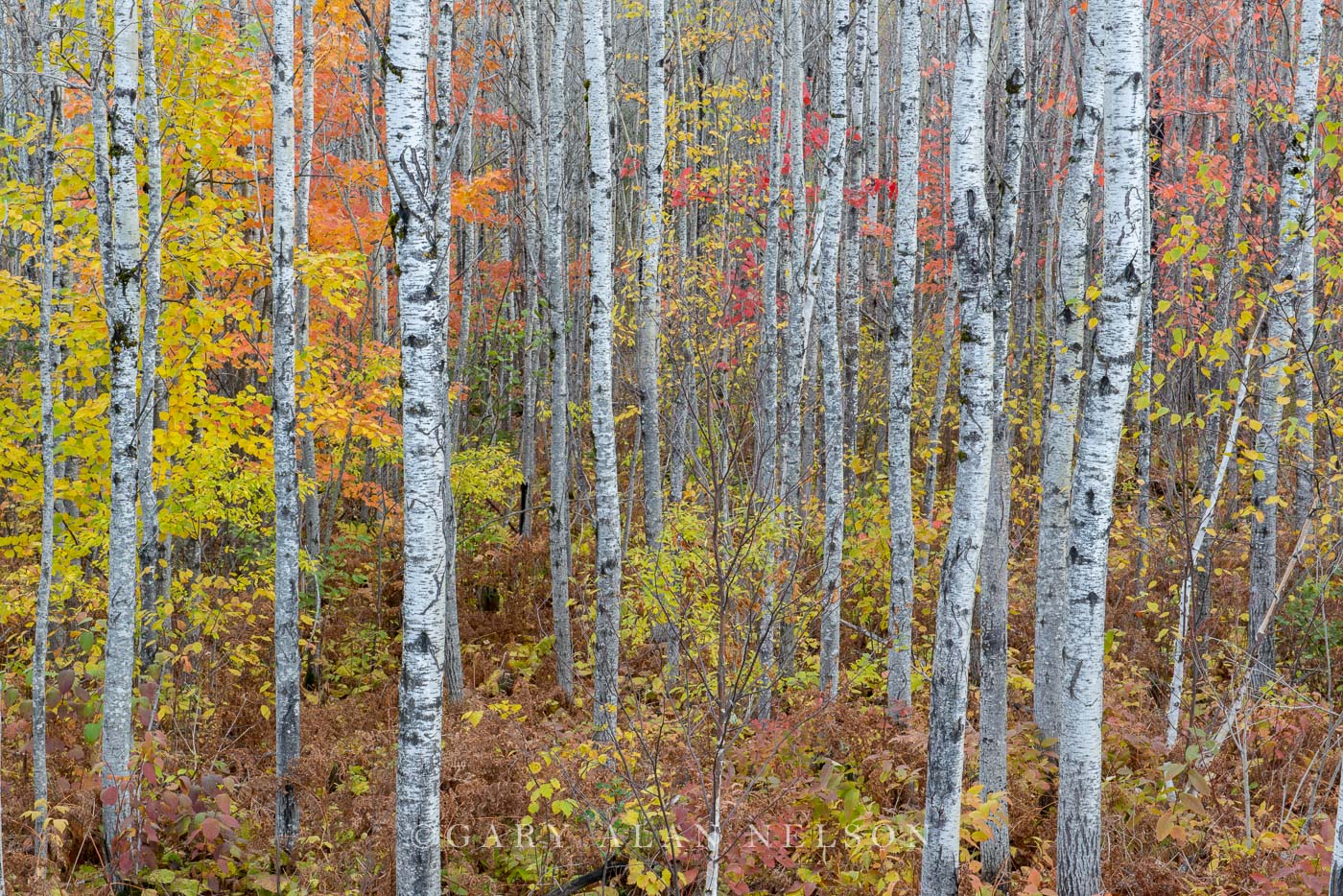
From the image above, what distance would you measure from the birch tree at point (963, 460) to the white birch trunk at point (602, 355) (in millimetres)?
2683

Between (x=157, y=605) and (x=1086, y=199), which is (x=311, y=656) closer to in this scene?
(x=157, y=605)

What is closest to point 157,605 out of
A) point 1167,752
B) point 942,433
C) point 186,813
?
point 186,813

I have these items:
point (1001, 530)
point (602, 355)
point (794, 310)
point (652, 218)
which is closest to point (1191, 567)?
point (1001, 530)

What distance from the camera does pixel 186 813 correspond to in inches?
219

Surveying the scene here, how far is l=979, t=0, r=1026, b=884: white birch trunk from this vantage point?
18.0 feet

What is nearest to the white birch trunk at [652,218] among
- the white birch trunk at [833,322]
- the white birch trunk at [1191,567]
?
the white birch trunk at [833,322]

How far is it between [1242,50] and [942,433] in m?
7.67

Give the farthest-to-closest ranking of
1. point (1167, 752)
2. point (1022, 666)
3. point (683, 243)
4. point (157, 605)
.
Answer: point (683, 243) → point (1022, 666) → point (157, 605) → point (1167, 752)

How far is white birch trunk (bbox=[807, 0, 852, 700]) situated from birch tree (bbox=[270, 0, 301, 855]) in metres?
3.74

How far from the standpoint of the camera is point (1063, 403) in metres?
5.98

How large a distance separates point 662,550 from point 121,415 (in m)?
4.27

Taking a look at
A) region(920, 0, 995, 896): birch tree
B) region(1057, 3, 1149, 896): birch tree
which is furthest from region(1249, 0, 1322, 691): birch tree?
region(920, 0, 995, 896): birch tree

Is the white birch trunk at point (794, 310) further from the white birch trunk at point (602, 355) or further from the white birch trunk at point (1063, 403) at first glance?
the white birch trunk at point (1063, 403)

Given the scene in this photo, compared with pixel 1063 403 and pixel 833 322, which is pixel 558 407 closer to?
pixel 833 322
